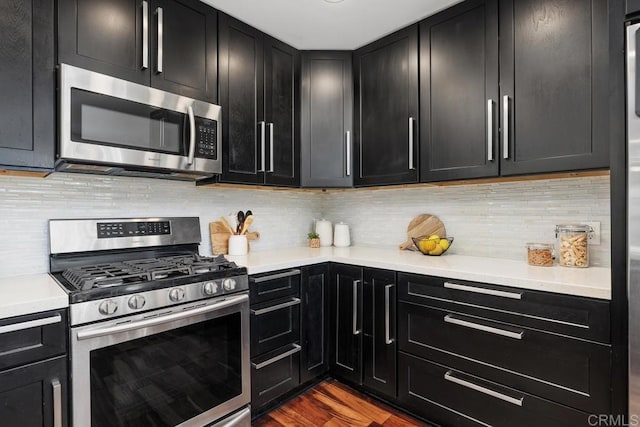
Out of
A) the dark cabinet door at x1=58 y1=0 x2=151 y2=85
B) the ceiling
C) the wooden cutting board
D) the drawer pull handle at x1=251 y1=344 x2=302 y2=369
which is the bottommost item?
the drawer pull handle at x1=251 y1=344 x2=302 y2=369

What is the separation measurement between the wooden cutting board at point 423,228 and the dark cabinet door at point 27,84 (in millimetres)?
2064

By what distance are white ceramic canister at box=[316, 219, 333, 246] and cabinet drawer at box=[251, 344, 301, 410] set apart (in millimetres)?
940

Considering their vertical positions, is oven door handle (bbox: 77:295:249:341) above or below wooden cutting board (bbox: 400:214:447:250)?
below

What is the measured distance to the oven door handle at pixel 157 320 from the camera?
1.26 metres

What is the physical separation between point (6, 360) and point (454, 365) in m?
1.78

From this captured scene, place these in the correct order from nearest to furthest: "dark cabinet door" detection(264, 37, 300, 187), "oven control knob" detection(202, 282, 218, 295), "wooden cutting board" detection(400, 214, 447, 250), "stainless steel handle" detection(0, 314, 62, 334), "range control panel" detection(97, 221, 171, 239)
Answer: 1. "stainless steel handle" detection(0, 314, 62, 334)
2. "oven control knob" detection(202, 282, 218, 295)
3. "range control panel" detection(97, 221, 171, 239)
4. "dark cabinet door" detection(264, 37, 300, 187)
5. "wooden cutting board" detection(400, 214, 447, 250)

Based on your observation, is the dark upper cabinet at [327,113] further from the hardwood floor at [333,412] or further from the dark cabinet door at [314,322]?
the hardwood floor at [333,412]

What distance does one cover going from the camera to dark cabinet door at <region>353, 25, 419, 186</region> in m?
2.11

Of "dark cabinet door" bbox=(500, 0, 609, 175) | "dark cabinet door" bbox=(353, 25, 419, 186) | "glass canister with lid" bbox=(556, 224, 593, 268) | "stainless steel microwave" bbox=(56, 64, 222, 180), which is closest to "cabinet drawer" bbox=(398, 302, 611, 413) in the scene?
"glass canister with lid" bbox=(556, 224, 593, 268)

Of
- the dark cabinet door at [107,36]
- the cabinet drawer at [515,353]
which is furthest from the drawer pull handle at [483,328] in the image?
the dark cabinet door at [107,36]

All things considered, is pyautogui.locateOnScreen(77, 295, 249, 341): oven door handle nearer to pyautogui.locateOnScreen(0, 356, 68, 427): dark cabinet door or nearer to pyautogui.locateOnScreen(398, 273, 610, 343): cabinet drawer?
pyautogui.locateOnScreen(0, 356, 68, 427): dark cabinet door

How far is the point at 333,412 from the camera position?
196 cm

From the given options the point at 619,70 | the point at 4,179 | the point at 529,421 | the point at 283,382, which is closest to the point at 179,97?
the point at 4,179

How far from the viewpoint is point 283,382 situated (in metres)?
1.99
